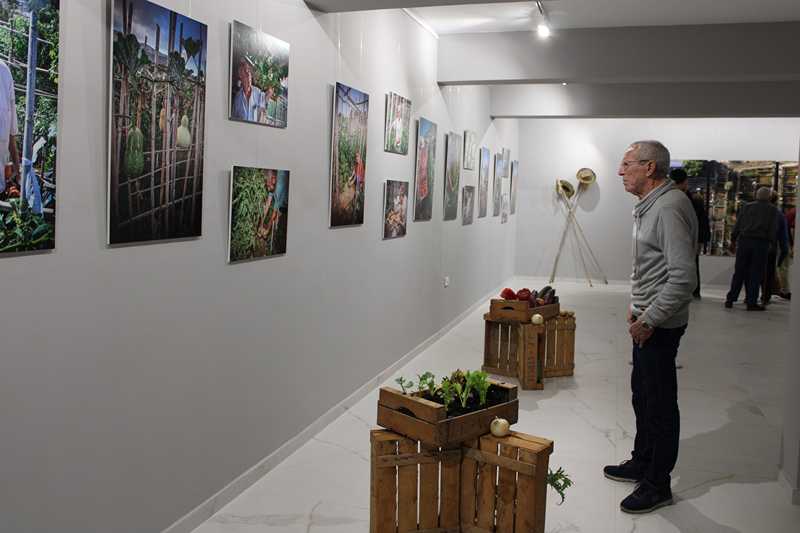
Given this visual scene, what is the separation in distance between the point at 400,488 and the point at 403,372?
10.8 feet

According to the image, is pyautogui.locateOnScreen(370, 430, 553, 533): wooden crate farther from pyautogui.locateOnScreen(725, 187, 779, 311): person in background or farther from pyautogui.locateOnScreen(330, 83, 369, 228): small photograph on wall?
pyautogui.locateOnScreen(725, 187, 779, 311): person in background

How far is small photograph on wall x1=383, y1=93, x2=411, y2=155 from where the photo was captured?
566 centimetres

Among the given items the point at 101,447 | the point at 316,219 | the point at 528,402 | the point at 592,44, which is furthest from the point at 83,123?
the point at 592,44

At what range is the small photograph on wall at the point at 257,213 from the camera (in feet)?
11.5

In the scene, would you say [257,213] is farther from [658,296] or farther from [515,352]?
[515,352]

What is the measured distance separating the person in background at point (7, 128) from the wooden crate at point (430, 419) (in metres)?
1.60

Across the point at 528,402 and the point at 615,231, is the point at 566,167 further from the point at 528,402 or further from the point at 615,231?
the point at 528,402

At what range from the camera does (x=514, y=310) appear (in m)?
5.93

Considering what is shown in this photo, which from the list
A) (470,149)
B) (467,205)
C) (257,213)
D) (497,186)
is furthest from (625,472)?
(497,186)

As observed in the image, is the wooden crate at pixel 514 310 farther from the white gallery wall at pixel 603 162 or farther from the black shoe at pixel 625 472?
the white gallery wall at pixel 603 162

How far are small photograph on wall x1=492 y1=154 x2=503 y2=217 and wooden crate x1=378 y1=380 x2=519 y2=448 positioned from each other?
25.7 feet

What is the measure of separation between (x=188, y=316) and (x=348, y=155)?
1968 mm

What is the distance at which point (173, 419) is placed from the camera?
3.16m

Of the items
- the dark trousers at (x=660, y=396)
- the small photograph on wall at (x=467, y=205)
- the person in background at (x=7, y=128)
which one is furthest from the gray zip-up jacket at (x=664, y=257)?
the small photograph on wall at (x=467, y=205)
